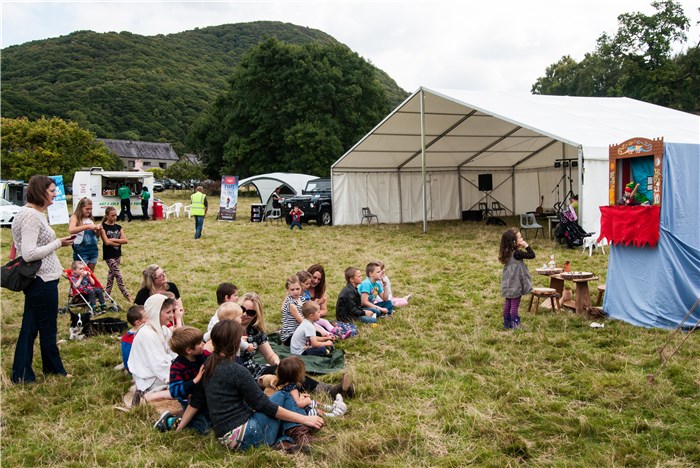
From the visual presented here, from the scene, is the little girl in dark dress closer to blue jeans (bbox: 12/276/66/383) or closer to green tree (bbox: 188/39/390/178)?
blue jeans (bbox: 12/276/66/383)

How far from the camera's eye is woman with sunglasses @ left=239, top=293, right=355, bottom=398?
14.1 feet

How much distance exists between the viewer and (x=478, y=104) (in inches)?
530

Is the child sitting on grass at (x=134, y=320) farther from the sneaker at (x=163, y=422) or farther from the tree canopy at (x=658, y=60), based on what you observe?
the tree canopy at (x=658, y=60)

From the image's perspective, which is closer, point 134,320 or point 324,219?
point 134,320

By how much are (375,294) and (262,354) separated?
8.03ft

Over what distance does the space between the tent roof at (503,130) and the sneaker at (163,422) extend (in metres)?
10.4

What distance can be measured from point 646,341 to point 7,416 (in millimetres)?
5638

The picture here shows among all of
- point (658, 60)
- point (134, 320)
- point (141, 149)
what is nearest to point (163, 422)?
point (134, 320)

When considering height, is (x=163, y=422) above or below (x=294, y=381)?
below

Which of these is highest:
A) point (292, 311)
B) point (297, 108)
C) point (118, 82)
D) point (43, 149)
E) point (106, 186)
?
point (118, 82)

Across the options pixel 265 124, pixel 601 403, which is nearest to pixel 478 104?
pixel 601 403

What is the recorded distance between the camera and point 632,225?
625cm

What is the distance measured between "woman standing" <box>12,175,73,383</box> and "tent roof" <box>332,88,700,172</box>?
10380 millimetres

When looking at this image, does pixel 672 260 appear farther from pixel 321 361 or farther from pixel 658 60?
pixel 658 60
